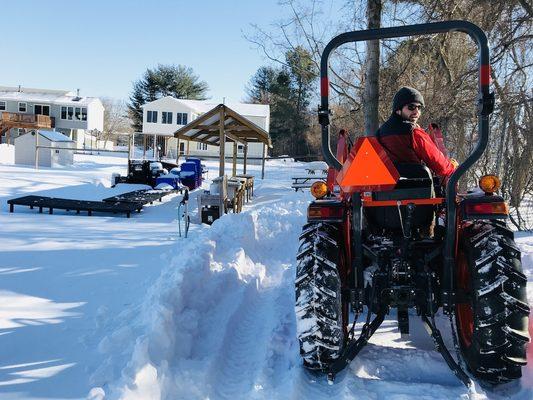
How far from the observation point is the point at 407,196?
3170 millimetres

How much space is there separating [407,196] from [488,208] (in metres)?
0.53

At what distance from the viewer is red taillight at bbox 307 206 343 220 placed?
11.3 ft

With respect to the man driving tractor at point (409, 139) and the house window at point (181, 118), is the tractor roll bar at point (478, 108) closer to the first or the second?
the man driving tractor at point (409, 139)

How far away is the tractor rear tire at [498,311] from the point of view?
3014mm

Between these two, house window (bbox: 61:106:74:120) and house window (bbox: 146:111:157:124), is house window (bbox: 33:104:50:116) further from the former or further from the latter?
house window (bbox: 146:111:157:124)

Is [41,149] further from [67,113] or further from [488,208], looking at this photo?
[67,113]

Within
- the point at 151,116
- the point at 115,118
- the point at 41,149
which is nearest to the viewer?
the point at 41,149

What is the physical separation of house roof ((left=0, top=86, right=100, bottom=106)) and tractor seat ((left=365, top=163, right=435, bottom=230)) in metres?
57.7

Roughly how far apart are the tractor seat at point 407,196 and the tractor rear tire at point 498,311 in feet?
1.48

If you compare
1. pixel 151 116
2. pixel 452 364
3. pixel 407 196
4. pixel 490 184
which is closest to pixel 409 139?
pixel 407 196

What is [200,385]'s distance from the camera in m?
3.06

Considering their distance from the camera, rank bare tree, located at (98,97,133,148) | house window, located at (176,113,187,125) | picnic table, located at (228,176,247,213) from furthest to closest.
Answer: bare tree, located at (98,97,133,148) < house window, located at (176,113,187,125) < picnic table, located at (228,176,247,213)

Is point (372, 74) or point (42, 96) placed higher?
point (42, 96)

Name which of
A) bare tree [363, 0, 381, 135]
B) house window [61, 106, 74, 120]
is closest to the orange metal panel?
bare tree [363, 0, 381, 135]
